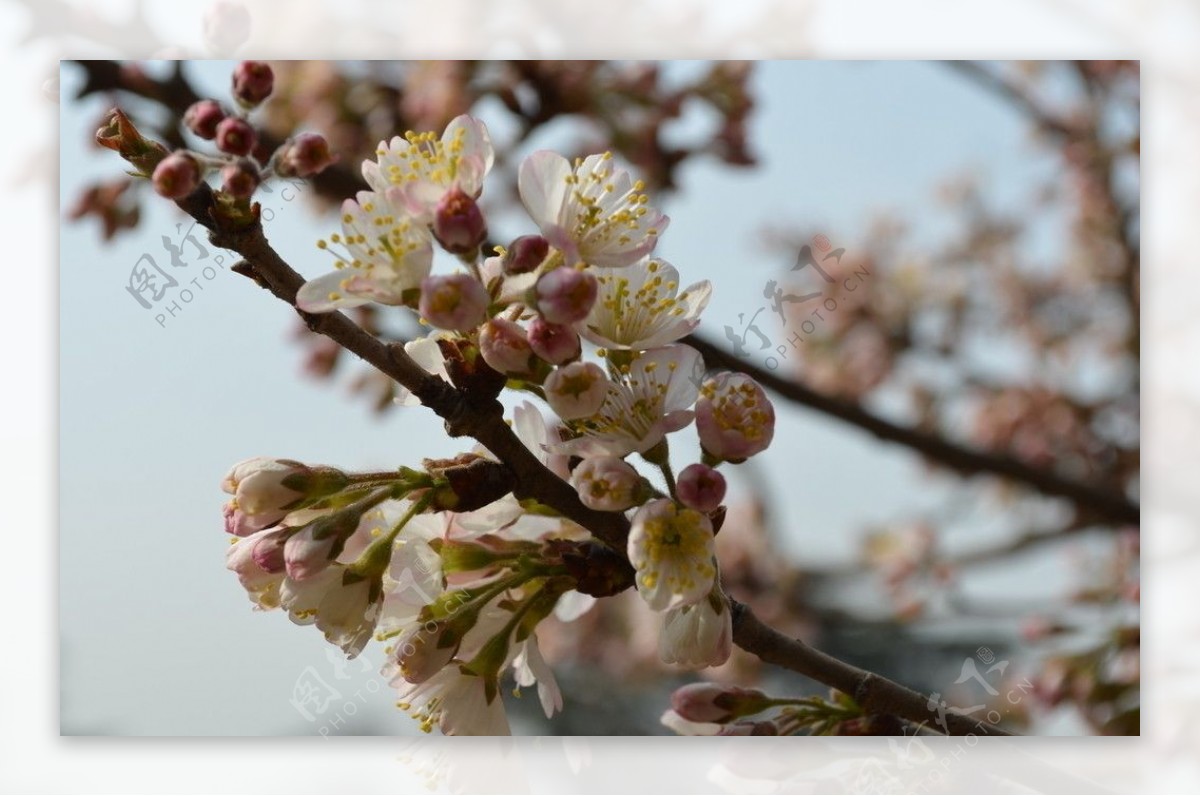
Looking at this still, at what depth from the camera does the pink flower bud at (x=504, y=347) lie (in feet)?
2.02

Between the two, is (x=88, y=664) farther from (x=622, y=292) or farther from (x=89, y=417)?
(x=622, y=292)

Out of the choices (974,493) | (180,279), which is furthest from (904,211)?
(180,279)

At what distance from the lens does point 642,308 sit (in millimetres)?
700

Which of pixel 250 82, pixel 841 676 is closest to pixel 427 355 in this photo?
pixel 250 82

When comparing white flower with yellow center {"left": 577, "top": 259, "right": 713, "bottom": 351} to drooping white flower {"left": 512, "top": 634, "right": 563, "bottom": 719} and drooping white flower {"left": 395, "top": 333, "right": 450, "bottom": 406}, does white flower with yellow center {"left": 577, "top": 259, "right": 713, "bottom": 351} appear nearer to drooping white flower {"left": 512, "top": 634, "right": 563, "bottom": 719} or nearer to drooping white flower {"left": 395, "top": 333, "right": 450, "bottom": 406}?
drooping white flower {"left": 395, "top": 333, "right": 450, "bottom": 406}

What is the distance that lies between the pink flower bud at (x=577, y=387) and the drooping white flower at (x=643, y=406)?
0.03m

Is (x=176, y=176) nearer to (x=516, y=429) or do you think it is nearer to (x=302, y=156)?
(x=302, y=156)

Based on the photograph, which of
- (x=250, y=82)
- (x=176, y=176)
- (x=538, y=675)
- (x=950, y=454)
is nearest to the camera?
(x=176, y=176)

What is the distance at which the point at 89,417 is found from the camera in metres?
1.72

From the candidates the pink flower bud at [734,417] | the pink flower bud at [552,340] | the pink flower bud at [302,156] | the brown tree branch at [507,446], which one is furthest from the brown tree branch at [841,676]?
the pink flower bud at [302,156]

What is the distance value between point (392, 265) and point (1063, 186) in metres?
2.12

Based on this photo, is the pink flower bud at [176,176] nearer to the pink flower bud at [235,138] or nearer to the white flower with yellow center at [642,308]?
the pink flower bud at [235,138]

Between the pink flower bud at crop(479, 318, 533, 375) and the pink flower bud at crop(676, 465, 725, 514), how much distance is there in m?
0.11

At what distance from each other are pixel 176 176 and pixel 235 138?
0.24 ft
